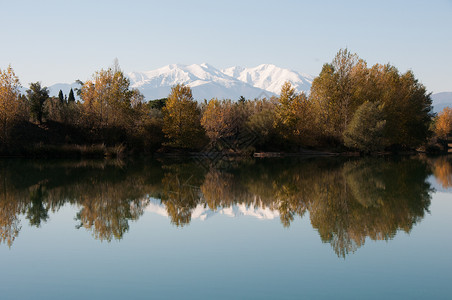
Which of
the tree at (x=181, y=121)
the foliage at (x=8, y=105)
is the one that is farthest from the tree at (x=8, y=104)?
the tree at (x=181, y=121)

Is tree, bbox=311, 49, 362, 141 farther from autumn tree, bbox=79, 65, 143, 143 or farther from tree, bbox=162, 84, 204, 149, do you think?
autumn tree, bbox=79, 65, 143, 143

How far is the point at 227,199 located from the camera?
15812 mm

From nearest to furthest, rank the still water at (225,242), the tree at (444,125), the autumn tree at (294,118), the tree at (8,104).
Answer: the still water at (225,242) < the tree at (8,104) < the autumn tree at (294,118) < the tree at (444,125)

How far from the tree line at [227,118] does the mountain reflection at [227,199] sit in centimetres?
1727

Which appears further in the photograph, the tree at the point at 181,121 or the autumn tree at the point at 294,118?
the autumn tree at the point at 294,118

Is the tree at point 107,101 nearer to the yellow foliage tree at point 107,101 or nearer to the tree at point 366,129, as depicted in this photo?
the yellow foliage tree at point 107,101

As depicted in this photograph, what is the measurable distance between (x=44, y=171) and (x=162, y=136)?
19.8m

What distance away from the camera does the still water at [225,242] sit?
6.76 meters

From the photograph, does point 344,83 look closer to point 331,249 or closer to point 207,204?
point 207,204

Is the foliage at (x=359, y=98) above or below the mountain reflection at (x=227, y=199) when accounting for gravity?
above

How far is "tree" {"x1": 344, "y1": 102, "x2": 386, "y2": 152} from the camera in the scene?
4103 centimetres

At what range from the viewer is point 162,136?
44062mm

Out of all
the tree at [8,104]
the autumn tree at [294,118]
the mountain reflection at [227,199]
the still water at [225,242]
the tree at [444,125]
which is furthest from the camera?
the tree at [444,125]

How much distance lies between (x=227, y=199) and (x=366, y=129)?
1161 inches
